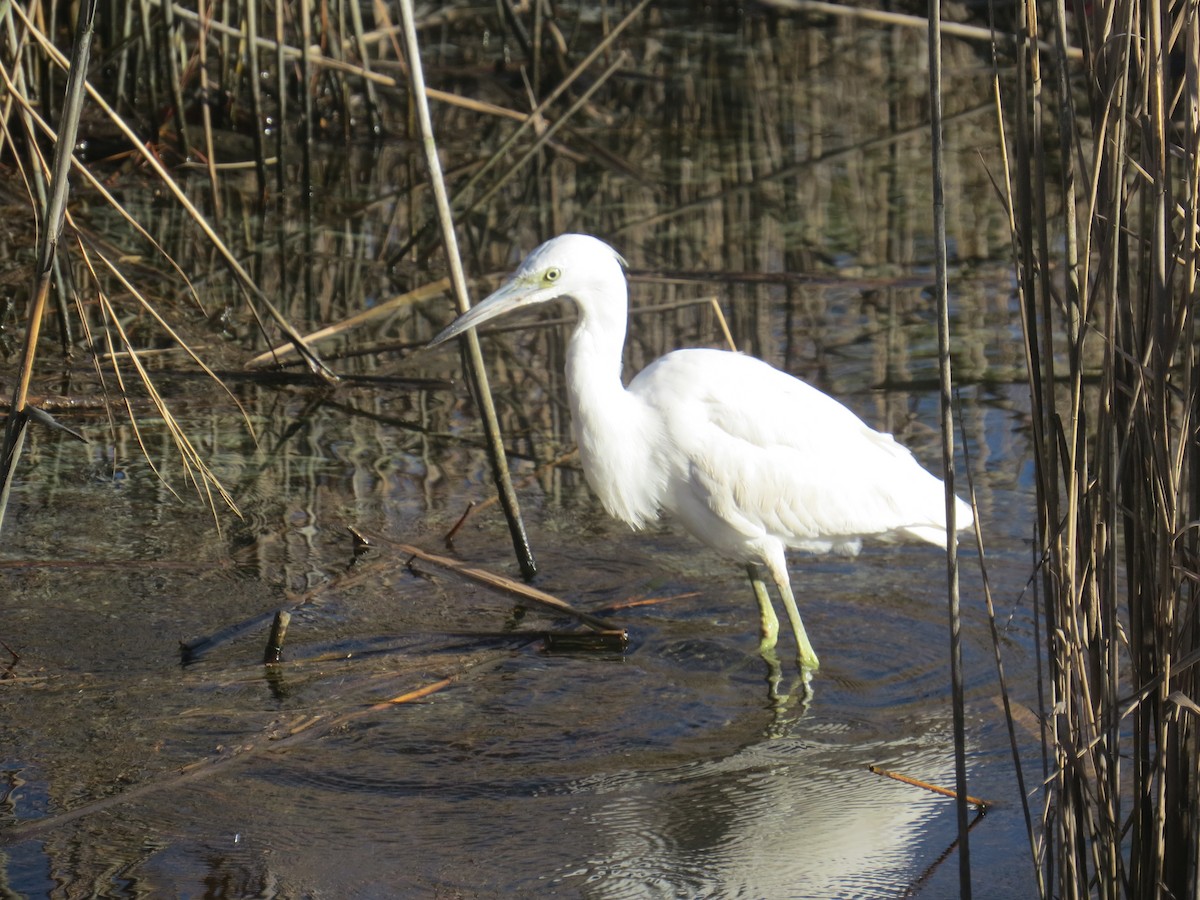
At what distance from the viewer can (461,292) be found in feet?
15.2

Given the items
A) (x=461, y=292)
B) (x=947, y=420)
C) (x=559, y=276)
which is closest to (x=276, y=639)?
(x=461, y=292)

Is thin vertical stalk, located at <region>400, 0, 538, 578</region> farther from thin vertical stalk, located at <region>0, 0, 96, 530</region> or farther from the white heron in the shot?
thin vertical stalk, located at <region>0, 0, 96, 530</region>

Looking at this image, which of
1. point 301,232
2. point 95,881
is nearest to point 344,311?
point 301,232

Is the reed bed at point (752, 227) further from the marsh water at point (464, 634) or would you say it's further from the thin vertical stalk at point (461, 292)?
the thin vertical stalk at point (461, 292)

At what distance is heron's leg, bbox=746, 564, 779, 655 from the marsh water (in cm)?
9

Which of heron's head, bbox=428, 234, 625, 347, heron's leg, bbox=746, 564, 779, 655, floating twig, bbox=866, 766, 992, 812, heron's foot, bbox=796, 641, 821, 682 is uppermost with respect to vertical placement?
heron's head, bbox=428, 234, 625, 347

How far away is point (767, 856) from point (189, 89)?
28.1 feet

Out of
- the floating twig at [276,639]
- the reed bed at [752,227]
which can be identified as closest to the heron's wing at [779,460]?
the reed bed at [752,227]

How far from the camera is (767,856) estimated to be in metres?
3.49

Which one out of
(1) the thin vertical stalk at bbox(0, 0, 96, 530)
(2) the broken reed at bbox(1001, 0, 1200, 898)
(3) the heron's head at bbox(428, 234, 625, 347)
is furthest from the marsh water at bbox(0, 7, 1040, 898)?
(3) the heron's head at bbox(428, 234, 625, 347)

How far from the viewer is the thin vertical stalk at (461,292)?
439 cm

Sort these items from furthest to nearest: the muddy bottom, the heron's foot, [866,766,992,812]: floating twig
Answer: the heron's foot < [866,766,992,812]: floating twig < the muddy bottom

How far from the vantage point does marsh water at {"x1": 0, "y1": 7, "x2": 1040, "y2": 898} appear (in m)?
3.44

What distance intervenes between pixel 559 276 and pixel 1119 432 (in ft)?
8.34
